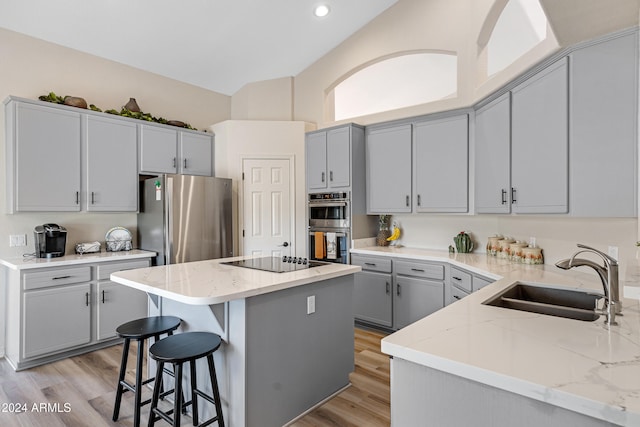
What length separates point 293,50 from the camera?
4602mm

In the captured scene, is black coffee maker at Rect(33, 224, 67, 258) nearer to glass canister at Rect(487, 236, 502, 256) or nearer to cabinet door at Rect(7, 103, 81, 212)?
cabinet door at Rect(7, 103, 81, 212)

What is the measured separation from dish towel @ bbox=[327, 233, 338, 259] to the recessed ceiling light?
256 centimetres

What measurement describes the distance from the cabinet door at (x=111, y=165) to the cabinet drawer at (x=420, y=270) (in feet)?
9.84

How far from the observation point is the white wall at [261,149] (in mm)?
4668

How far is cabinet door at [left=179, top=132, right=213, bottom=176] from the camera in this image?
4.43 m

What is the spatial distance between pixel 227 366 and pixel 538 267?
8.19 ft

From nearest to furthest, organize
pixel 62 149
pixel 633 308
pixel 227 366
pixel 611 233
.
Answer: pixel 633 308
pixel 227 366
pixel 611 233
pixel 62 149

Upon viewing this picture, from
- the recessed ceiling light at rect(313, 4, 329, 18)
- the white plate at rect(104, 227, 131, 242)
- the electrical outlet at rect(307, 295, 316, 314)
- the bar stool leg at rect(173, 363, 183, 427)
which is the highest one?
the recessed ceiling light at rect(313, 4, 329, 18)

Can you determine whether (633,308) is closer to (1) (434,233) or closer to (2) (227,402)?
(2) (227,402)

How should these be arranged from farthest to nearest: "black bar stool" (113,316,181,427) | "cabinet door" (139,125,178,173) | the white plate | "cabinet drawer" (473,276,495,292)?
"cabinet door" (139,125,178,173) < the white plate < "cabinet drawer" (473,276,495,292) < "black bar stool" (113,316,181,427)

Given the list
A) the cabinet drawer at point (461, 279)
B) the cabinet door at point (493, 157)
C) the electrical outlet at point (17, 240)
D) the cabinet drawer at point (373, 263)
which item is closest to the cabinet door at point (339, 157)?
the cabinet drawer at point (373, 263)

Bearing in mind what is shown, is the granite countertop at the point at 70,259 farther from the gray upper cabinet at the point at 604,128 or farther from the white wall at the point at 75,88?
the gray upper cabinet at the point at 604,128

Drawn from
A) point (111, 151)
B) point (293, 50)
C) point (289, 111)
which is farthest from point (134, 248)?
point (293, 50)

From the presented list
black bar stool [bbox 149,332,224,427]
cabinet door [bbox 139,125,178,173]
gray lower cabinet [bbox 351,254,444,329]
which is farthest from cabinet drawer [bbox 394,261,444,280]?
cabinet door [bbox 139,125,178,173]
